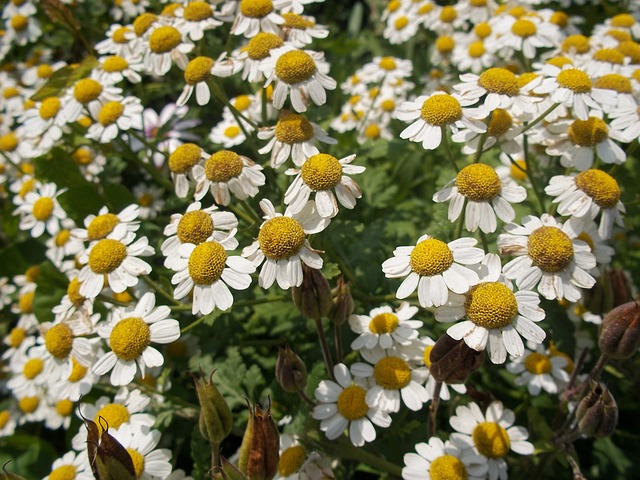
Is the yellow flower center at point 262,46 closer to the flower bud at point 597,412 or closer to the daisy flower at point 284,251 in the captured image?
the daisy flower at point 284,251

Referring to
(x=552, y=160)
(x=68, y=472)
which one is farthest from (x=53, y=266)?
(x=552, y=160)

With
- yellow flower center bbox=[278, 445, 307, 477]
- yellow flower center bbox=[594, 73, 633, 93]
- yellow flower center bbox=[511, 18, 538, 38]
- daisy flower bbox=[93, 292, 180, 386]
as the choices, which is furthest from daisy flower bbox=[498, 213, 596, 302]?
yellow flower center bbox=[511, 18, 538, 38]

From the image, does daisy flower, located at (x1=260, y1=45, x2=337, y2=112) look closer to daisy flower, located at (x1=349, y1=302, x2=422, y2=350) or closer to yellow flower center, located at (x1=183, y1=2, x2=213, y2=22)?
yellow flower center, located at (x1=183, y1=2, x2=213, y2=22)

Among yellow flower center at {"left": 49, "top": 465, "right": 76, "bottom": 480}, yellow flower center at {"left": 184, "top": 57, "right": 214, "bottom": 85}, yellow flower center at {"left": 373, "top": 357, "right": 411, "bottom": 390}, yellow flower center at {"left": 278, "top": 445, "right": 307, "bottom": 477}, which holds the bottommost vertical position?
yellow flower center at {"left": 278, "top": 445, "right": 307, "bottom": 477}

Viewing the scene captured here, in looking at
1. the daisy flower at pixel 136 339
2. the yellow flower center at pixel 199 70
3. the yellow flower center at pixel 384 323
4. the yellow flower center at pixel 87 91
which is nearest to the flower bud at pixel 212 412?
the daisy flower at pixel 136 339

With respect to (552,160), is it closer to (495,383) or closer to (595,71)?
(595,71)

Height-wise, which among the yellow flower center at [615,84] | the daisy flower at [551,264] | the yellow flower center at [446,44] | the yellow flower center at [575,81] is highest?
the yellow flower center at [575,81]
